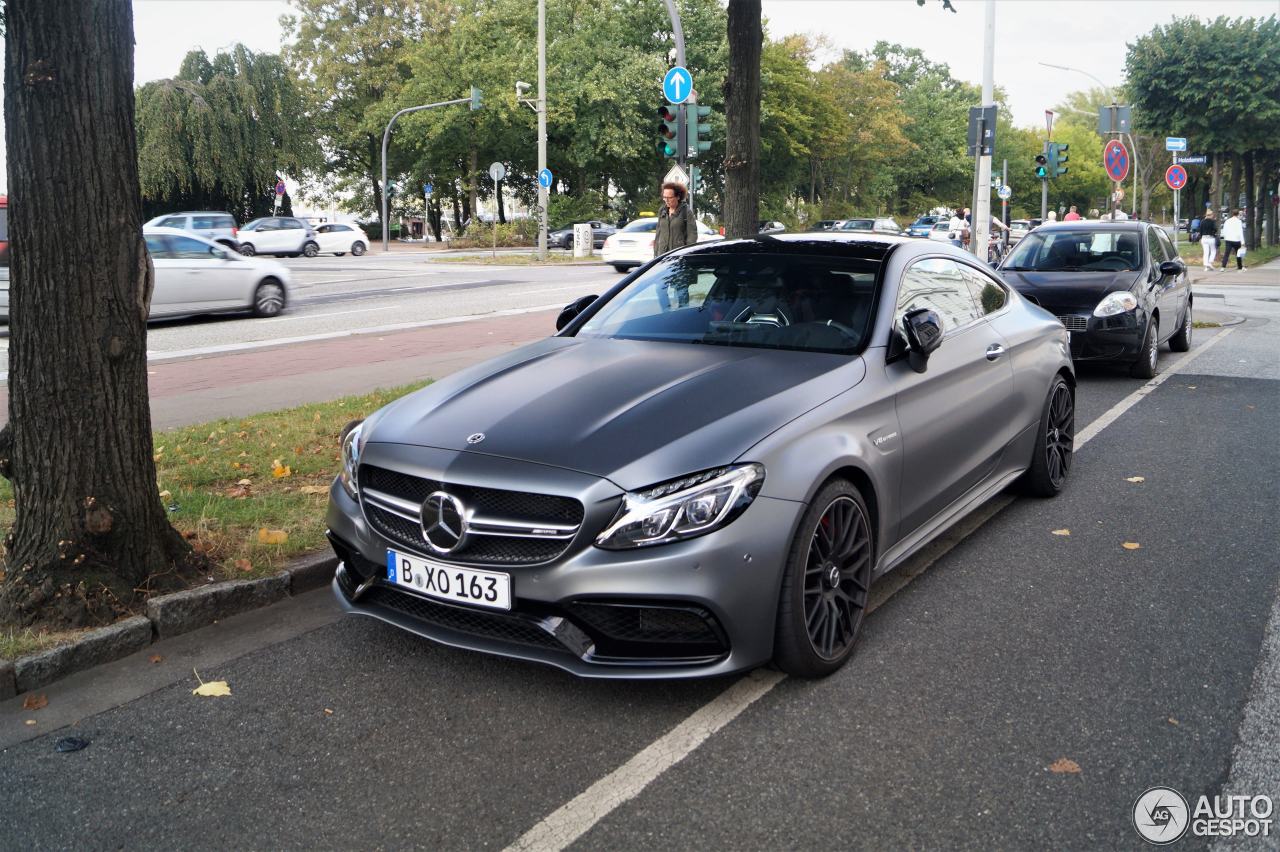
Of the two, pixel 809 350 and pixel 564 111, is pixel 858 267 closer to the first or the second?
pixel 809 350

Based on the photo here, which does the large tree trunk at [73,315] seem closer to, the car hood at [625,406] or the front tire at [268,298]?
the car hood at [625,406]

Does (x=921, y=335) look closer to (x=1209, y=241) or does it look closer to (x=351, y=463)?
(x=351, y=463)

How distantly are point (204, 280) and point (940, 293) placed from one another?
1452cm

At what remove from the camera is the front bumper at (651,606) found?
3.39 metres

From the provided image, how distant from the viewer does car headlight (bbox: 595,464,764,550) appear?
3.42 meters

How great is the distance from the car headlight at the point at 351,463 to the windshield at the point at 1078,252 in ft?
29.9

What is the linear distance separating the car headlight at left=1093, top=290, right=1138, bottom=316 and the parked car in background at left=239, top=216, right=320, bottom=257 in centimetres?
3535

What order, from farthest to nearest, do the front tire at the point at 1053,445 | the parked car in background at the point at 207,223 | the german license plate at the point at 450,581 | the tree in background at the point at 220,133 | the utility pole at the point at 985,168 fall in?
the tree in background at the point at 220,133 → the parked car in background at the point at 207,223 → the utility pole at the point at 985,168 → the front tire at the point at 1053,445 → the german license plate at the point at 450,581

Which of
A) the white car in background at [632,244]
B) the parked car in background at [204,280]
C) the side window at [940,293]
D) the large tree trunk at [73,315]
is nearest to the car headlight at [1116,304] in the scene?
the side window at [940,293]

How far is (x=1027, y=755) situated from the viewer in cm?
331

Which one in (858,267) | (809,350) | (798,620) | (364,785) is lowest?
(364,785)

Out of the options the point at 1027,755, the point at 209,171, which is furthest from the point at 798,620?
the point at 209,171

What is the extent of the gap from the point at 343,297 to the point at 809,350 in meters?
18.4

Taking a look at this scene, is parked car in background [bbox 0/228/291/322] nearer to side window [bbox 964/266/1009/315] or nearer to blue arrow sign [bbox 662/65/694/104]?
blue arrow sign [bbox 662/65/694/104]
